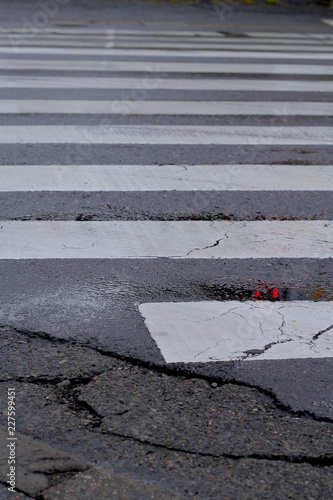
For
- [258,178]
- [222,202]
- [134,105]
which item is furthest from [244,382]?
[134,105]

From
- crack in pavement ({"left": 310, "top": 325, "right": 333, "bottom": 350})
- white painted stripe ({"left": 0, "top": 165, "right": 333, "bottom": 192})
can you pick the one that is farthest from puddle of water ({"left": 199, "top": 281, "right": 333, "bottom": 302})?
white painted stripe ({"left": 0, "top": 165, "right": 333, "bottom": 192})

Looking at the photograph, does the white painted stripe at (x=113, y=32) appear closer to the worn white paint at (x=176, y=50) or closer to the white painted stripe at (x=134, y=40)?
the white painted stripe at (x=134, y=40)

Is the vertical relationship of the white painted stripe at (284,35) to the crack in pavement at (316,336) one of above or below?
above

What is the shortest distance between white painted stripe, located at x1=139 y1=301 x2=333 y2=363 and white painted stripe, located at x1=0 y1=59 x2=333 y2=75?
6.37 metres

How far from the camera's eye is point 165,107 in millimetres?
7738

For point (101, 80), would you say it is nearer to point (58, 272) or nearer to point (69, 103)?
point (69, 103)

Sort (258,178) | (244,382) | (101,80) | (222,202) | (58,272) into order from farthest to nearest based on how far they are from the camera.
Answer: (101,80), (258,178), (222,202), (58,272), (244,382)

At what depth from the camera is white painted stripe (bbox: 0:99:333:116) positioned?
7449 millimetres

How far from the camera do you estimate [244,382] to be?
3107 millimetres

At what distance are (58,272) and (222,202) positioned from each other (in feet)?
5.59

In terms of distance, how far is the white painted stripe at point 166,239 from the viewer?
4328mm

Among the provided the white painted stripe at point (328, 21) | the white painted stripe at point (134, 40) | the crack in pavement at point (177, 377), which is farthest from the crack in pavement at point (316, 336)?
the white painted stripe at point (328, 21)

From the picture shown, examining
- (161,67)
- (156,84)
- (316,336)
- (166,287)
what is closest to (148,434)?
(316,336)

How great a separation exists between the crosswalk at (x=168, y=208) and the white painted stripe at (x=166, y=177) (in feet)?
0.06
